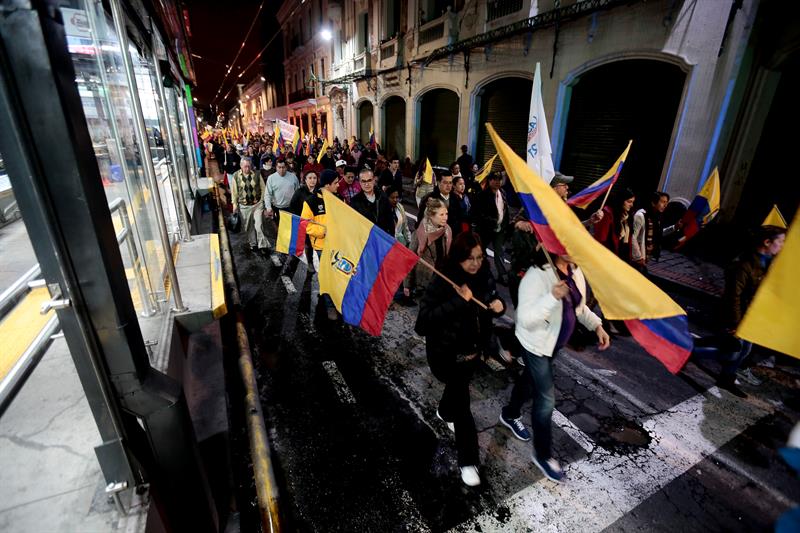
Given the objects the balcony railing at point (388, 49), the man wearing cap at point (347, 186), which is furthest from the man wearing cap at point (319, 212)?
the balcony railing at point (388, 49)

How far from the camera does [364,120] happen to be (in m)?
26.3

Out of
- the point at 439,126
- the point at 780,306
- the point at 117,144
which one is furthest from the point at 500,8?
the point at 780,306

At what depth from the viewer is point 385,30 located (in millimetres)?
21156

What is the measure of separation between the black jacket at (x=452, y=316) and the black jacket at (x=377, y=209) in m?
2.65

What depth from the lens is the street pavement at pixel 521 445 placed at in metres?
2.93

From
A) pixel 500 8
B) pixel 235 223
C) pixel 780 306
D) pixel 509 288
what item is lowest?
pixel 235 223

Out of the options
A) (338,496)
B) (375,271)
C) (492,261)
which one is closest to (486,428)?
(338,496)

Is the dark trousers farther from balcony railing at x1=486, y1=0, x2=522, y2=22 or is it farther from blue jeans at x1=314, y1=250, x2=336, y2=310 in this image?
balcony railing at x1=486, y1=0, x2=522, y2=22

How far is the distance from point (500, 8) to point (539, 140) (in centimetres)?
1205

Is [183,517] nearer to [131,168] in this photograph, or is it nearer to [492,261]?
[131,168]

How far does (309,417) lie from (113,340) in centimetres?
245

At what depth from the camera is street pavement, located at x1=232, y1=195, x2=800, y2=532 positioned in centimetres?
293

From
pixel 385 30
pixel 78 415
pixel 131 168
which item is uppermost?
pixel 385 30

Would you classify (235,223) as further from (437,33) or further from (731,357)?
(437,33)
